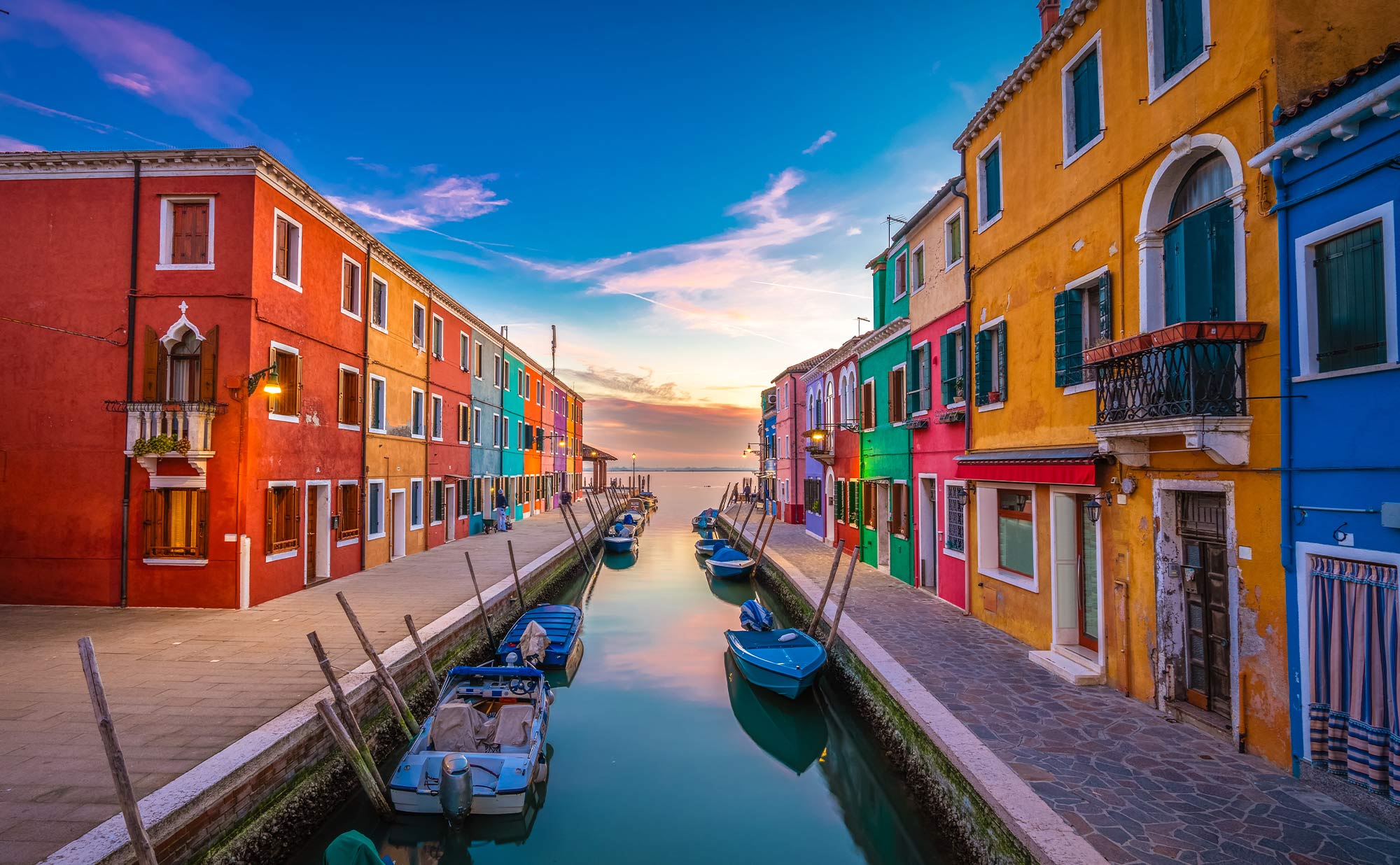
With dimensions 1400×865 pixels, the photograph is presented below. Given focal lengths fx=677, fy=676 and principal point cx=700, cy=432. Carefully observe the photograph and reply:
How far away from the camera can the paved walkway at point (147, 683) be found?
6.29 meters

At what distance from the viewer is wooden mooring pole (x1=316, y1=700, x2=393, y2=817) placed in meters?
7.46

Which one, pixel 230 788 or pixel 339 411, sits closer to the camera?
pixel 230 788

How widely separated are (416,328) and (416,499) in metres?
6.14

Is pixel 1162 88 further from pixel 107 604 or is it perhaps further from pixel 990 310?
pixel 107 604

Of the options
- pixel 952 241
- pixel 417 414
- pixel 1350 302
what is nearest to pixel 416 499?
pixel 417 414

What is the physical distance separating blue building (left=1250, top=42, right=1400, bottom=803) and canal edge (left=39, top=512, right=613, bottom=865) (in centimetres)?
1019

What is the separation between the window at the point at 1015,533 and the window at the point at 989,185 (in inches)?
204

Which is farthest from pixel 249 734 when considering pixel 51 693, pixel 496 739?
pixel 51 693

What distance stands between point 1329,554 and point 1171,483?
196 cm

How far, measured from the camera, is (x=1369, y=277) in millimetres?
5922

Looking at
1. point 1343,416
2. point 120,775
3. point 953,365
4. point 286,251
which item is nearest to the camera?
point 120,775

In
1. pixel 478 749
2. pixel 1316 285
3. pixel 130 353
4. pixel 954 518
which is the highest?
pixel 130 353

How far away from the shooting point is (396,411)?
868 inches

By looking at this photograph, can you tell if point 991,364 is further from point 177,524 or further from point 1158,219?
point 177,524
